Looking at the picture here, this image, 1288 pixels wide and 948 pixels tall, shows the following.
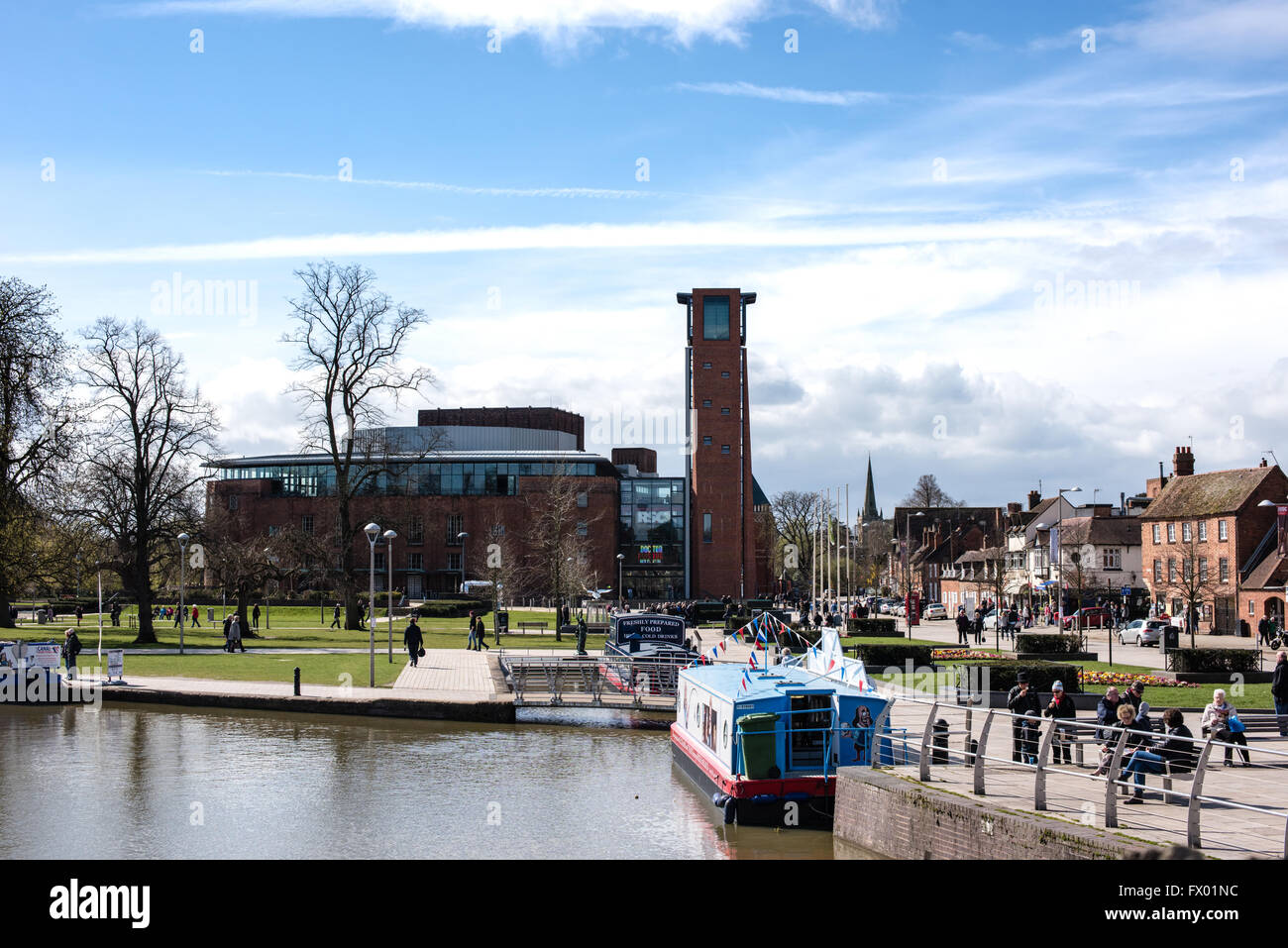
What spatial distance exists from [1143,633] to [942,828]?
40815 millimetres

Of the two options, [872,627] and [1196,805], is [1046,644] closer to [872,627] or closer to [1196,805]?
[872,627]

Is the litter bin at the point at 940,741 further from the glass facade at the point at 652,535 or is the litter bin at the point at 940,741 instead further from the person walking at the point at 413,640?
the glass facade at the point at 652,535

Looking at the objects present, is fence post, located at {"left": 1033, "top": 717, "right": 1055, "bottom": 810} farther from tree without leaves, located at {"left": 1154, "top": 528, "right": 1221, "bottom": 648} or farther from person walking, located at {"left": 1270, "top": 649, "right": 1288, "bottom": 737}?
tree without leaves, located at {"left": 1154, "top": 528, "right": 1221, "bottom": 648}

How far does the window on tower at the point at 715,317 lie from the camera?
9925 cm

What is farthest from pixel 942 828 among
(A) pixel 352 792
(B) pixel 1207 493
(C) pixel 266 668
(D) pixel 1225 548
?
(B) pixel 1207 493

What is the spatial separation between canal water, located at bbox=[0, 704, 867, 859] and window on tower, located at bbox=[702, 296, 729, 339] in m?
73.4

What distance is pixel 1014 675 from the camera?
86.8ft

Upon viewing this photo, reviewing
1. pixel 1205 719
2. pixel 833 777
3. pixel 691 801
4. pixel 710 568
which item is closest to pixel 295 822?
pixel 691 801

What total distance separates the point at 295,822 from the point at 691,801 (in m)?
6.59

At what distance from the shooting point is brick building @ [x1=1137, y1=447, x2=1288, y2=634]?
180 ft

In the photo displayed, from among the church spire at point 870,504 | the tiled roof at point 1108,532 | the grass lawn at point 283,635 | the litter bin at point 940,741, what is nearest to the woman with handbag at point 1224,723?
the litter bin at point 940,741

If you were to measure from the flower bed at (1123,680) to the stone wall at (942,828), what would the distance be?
45.7 feet

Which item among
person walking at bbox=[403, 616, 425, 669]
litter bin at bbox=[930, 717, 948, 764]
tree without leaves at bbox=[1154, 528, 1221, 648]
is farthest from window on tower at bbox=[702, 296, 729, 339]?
litter bin at bbox=[930, 717, 948, 764]
